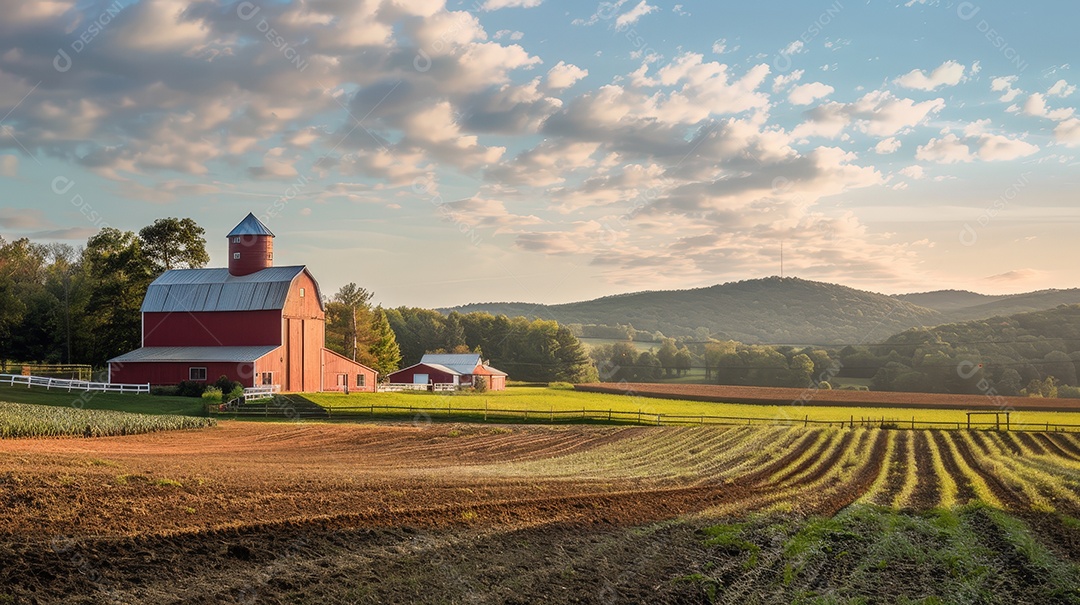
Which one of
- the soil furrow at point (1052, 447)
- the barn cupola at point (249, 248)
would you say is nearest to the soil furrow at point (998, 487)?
the soil furrow at point (1052, 447)

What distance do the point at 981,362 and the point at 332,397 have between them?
7406cm

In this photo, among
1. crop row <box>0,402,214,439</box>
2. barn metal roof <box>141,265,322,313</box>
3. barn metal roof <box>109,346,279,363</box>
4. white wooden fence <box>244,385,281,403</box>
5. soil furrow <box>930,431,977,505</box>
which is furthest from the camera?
barn metal roof <box>141,265,322,313</box>

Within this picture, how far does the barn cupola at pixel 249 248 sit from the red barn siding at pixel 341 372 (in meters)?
8.71

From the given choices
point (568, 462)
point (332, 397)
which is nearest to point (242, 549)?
point (568, 462)

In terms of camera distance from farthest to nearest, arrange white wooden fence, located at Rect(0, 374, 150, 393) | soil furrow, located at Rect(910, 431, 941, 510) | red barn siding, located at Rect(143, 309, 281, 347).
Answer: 1. red barn siding, located at Rect(143, 309, 281, 347)
2. white wooden fence, located at Rect(0, 374, 150, 393)
3. soil furrow, located at Rect(910, 431, 941, 510)

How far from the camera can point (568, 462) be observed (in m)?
29.8

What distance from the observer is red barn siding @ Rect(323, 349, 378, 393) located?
65625mm

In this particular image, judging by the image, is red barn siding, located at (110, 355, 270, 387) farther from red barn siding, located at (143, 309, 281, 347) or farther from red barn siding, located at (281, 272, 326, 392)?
red barn siding, located at (143, 309, 281, 347)

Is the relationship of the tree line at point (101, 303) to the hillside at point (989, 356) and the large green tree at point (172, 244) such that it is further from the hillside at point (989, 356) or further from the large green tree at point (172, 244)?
the hillside at point (989, 356)

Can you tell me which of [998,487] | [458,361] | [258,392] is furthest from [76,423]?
[458,361]

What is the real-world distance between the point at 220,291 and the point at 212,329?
3.04 m

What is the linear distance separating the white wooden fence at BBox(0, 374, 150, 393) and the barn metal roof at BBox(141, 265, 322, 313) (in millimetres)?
8175

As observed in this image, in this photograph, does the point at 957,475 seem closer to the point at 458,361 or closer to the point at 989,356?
the point at 458,361

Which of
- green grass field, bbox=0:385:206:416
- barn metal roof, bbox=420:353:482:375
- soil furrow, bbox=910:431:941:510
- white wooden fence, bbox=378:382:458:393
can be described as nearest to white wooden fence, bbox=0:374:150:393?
green grass field, bbox=0:385:206:416
